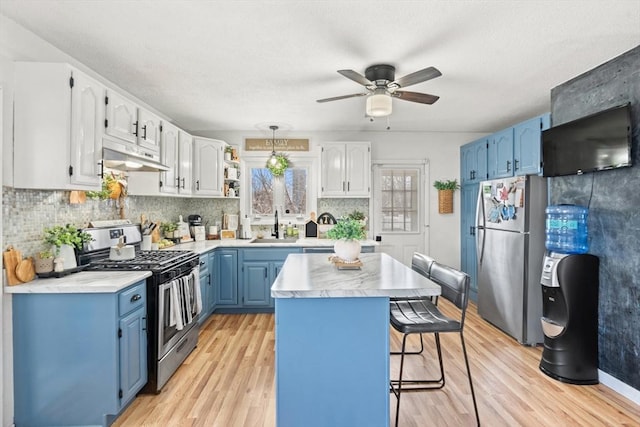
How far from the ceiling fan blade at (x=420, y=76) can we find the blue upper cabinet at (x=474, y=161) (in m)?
2.55

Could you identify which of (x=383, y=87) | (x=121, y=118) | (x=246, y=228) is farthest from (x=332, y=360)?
(x=246, y=228)

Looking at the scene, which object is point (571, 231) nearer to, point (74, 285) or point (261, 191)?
point (74, 285)

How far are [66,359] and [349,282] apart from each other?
5.77ft

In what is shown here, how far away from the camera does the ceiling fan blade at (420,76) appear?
7.91ft

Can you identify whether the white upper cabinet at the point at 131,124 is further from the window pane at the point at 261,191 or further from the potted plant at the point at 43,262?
the window pane at the point at 261,191

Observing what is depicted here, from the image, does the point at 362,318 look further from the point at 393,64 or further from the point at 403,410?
the point at 393,64

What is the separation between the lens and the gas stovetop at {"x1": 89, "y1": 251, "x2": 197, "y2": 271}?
2613mm

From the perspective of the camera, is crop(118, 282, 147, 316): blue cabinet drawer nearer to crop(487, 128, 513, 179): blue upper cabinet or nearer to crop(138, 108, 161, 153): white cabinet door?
crop(138, 108, 161, 153): white cabinet door

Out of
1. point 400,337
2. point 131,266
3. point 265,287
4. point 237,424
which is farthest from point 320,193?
point 237,424

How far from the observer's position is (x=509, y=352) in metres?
3.29

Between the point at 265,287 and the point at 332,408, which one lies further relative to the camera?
the point at 265,287

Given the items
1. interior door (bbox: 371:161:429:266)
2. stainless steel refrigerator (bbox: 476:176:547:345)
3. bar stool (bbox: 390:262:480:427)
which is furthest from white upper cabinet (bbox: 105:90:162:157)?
stainless steel refrigerator (bbox: 476:176:547:345)

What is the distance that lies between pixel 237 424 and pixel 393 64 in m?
2.77

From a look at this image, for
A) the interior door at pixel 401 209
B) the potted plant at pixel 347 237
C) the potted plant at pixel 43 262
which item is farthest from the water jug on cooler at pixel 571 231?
the potted plant at pixel 43 262
